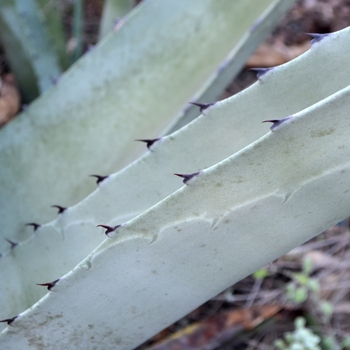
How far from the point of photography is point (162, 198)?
0.57 m

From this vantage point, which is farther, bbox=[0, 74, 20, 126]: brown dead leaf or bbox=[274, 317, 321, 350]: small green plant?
bbox=[0, 74, 20, 126]: brown dead leaf

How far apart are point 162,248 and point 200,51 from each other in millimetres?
503

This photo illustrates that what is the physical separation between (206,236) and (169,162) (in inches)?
6.3

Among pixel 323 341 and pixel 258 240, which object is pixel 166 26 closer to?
pixel 258 240

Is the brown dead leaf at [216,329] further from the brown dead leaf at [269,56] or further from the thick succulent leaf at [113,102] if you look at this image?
the brown dead leaf at [269,56]

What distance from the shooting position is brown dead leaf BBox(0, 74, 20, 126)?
3.30 feet

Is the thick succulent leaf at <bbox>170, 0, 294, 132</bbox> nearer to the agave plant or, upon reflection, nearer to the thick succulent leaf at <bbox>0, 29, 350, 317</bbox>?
the agave plant

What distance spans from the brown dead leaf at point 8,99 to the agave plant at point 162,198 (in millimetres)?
269

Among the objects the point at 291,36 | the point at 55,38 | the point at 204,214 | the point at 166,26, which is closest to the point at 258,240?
the point at 204,214

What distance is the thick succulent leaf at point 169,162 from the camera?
50 centimetres

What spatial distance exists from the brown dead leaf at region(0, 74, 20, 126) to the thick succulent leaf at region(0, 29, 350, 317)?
1.62 ft

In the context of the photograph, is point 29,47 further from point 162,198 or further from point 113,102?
point 162,198

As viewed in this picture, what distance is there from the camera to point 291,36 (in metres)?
1.50

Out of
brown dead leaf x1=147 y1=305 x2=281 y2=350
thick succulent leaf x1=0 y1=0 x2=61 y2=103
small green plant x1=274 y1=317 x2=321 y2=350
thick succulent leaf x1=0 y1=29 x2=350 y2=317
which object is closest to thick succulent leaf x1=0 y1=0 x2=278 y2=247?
thick succulent leaf x1=0 y1=29 x2=350 y2=317
